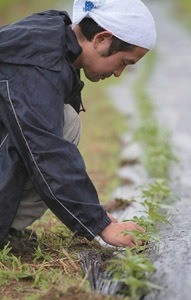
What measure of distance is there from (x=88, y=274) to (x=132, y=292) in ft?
1.21

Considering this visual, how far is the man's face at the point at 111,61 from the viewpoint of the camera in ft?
10.7

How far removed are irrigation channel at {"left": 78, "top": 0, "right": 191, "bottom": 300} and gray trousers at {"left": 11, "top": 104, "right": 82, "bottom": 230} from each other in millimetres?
352

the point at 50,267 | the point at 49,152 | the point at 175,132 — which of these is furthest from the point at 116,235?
the point at 175,132

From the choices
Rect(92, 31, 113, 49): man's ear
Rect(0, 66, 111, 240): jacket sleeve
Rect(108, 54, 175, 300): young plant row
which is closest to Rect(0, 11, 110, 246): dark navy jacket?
Rect(0, 66, 111, 240): jacket sleeve

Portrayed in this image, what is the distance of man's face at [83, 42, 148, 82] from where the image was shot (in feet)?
10.7

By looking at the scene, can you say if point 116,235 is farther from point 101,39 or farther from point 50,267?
point 101,39

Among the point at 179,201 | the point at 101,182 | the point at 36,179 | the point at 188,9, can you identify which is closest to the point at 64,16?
the point at 36,179

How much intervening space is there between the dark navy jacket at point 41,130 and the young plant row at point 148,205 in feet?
0.91

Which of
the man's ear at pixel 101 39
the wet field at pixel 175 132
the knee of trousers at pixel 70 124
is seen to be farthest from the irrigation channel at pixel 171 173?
the man's ear at pixel 101 39

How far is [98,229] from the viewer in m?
3.02

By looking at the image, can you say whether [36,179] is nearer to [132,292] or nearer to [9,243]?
[9,243]

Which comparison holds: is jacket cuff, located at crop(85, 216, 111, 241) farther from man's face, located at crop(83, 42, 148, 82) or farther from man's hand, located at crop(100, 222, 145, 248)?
man's face, located at crop(83, 42, 148, 82)

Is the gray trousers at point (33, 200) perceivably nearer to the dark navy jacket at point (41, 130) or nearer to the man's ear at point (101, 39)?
the dark navy jacket at point (41, 130)

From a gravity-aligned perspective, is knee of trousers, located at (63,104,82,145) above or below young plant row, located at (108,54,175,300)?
above
